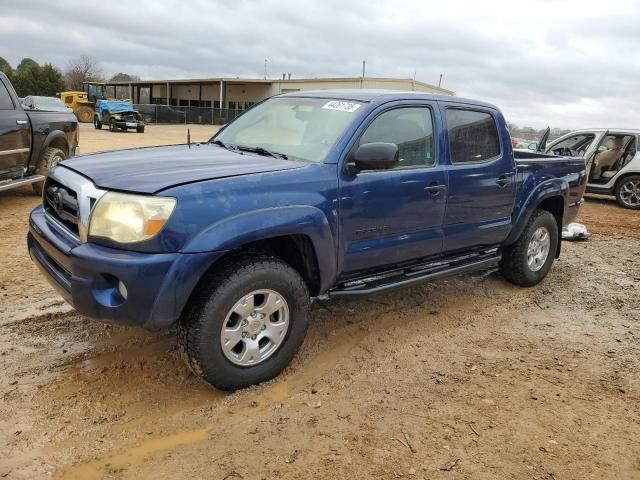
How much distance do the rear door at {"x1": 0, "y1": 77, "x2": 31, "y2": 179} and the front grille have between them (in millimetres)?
4383

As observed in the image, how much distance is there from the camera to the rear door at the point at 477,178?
4.39m

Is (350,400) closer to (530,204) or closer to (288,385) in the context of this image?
(288,385)

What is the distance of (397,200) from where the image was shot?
388 cm

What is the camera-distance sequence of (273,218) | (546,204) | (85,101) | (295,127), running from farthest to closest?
(85,101), (546,204), (295,127), (273,218)

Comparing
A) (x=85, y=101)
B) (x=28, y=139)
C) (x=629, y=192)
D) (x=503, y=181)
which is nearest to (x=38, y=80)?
(x=85, y=101)

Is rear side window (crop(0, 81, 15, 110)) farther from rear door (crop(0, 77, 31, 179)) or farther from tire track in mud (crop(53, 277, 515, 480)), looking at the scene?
tire track in mud (crop(53, 277, 515, 480))

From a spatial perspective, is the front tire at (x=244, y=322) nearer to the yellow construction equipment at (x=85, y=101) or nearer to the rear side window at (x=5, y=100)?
the rear side window at (x=5, y=100)

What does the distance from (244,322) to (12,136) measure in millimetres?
5971

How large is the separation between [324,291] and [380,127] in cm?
124

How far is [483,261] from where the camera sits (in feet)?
16.1

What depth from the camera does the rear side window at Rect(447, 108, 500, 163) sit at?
443cm

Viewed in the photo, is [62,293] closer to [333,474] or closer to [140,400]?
[140,400]

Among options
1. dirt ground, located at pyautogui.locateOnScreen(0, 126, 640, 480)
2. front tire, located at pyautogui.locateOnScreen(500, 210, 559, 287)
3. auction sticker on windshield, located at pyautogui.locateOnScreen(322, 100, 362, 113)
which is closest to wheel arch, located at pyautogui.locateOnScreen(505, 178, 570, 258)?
front tire, located at pyautogui.locateOnScreen(500, 210, 559, 287)

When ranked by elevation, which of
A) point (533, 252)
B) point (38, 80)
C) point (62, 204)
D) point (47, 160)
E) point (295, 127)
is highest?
point (38, 80)
